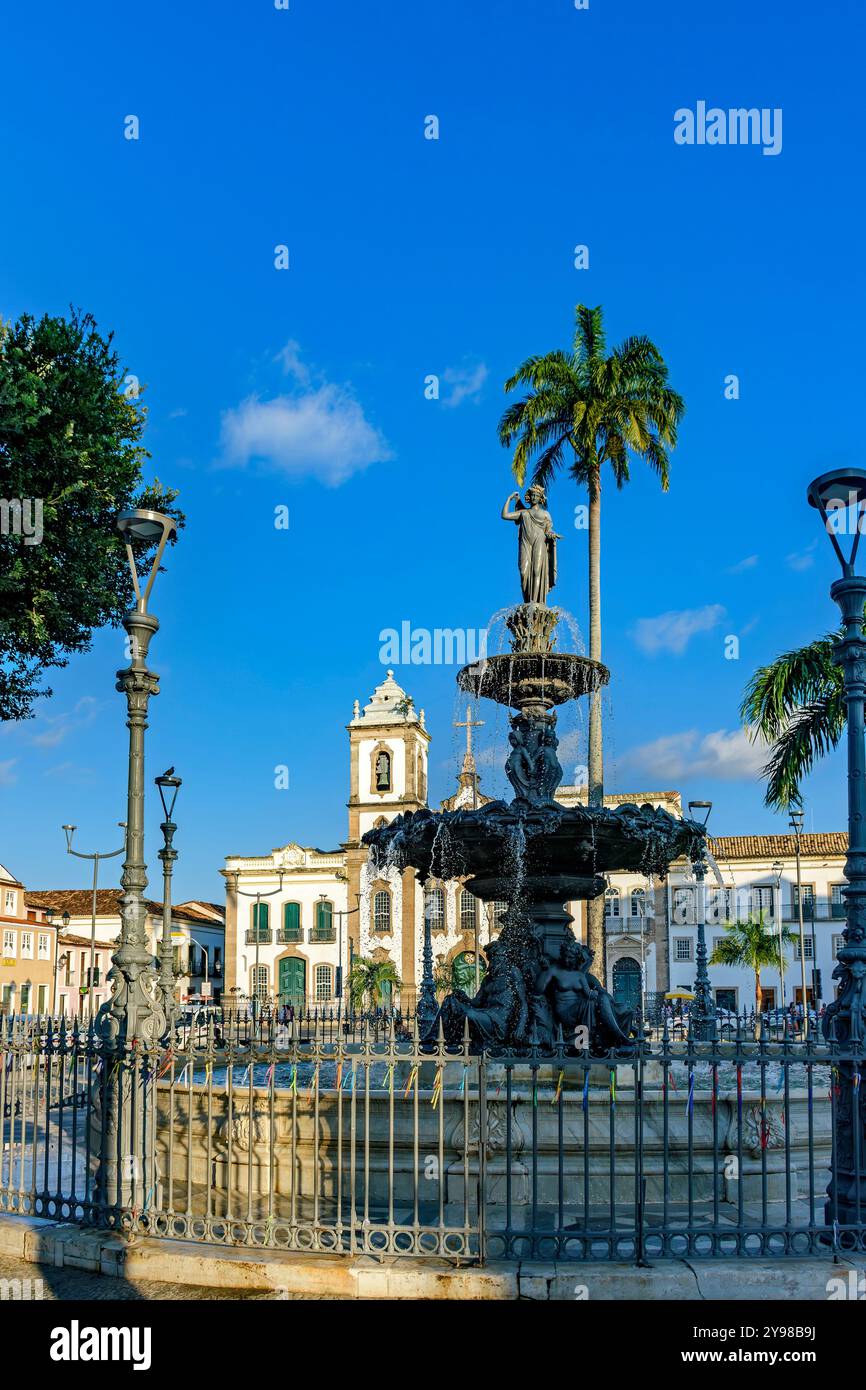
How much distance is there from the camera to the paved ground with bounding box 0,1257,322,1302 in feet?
22.0

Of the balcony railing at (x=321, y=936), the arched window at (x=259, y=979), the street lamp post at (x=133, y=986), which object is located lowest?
the arched window at (x=259, y=979)

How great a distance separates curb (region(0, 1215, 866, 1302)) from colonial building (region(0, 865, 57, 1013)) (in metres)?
52.8

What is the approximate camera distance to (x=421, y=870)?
13461 millimetres

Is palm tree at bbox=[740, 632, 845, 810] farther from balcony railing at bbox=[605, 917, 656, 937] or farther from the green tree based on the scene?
balcony railing at bbox=[605, 917, 656, 937]

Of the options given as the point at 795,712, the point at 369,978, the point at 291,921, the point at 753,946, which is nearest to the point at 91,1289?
the point at 795,712

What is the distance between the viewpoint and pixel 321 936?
7044 centimetres

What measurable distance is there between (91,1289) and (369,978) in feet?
179

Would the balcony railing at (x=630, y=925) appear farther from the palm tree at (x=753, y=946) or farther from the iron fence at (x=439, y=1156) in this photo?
the iron fence at (x=439, y=1156)

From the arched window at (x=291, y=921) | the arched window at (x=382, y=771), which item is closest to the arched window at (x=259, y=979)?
the arched window at (x=291, y=921)

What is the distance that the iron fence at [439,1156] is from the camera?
688 centimetres

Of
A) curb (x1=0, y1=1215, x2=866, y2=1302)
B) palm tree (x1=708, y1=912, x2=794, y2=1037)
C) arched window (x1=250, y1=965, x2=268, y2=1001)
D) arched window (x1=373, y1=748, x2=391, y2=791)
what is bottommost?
arched window (x1=250, y1=965, x2=268, y2=1001)

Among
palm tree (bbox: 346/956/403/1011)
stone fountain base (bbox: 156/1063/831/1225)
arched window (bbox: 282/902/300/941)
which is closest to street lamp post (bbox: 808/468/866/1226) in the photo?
stone fountain base (bbox: 156/1063/831/1225)
